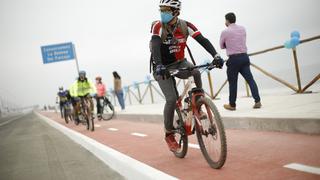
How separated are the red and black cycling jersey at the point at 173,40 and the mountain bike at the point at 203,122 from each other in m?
0.31

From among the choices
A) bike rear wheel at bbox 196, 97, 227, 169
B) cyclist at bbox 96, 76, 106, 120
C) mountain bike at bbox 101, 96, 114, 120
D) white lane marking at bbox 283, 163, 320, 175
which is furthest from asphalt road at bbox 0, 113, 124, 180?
cyclist at bbox 96, 76, 106, 120

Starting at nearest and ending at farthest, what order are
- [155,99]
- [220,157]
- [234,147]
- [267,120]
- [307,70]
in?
[220,157] < [234,147] < [267,120] < [307,70] < [155,99]

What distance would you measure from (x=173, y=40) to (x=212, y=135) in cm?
141

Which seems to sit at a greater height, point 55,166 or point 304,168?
point 304,168

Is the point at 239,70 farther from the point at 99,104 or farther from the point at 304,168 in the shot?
the point at 99,104

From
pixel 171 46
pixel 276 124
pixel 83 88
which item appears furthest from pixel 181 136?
pixel 83 88

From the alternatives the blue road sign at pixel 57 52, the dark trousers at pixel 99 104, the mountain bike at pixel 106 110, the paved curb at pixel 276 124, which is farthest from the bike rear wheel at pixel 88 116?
the blue road sign at pixel 57 52

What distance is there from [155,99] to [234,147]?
16.8 meters

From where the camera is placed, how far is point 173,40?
16.4ft

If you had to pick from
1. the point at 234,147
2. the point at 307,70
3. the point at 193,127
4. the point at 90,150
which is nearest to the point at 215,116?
the point at 193,127

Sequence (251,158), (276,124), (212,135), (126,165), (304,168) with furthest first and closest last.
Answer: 1. (276,124)
2. (126,165)
3. (251,158)
4. (212,135)
5. (304,168)

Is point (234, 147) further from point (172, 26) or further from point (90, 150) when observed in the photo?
point (90, 150)

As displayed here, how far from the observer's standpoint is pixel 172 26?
4.94m

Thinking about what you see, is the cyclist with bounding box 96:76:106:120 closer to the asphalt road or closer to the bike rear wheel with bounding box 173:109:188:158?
the asphalt road
